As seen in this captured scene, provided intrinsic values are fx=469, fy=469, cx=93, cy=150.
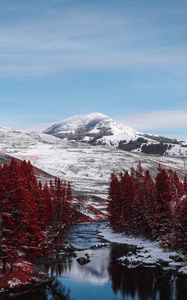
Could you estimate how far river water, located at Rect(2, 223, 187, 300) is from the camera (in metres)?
54.7

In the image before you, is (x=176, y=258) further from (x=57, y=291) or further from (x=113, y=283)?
(x=57, y=291)

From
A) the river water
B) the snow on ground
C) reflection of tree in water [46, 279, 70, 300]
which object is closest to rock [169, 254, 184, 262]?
the snow on ground

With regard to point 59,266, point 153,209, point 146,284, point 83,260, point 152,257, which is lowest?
point 59,266

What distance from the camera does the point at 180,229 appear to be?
7406cm

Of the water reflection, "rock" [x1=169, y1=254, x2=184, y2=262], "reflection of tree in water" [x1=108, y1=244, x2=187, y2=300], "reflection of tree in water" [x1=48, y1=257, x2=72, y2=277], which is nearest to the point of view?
"reflection of tree in water" [x1=108, y1=244, x2=187, y2=300]

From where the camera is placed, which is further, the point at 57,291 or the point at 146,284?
the point at 146,284

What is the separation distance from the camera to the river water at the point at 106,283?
5472 cm

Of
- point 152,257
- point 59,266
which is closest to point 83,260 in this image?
point 59,266

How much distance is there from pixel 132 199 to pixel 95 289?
50.7 metres

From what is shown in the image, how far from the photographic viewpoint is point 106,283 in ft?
202

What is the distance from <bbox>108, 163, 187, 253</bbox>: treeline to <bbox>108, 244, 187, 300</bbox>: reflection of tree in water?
10.1 meters

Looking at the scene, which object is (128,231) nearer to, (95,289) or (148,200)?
(148,200)

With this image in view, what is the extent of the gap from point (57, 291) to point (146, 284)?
11.3 m

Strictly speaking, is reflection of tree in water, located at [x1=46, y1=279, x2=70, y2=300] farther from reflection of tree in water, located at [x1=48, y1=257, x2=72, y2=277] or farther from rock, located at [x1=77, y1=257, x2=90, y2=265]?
rock, located at [x1=77, y1=257, x2=90, y2=265]
